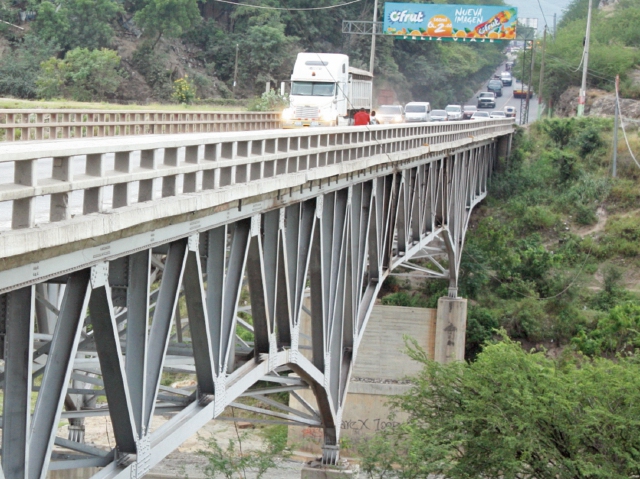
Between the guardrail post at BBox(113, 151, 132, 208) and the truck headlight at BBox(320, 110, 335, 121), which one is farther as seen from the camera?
the truck headlight at BBox(320, 110, 335, 121)

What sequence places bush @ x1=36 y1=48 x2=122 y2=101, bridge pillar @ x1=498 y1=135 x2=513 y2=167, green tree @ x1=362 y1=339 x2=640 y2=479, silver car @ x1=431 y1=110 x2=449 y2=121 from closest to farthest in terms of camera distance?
green tree @ x1=362 y1=339 x2=640 y2=479
bridge pillar @ x1=498 y1=135 x2=513 y2=167
bush @ x1=36 y1=48 x2=122 y2=101
silver car @ x1=431 y1=110 x2=449 y2=121

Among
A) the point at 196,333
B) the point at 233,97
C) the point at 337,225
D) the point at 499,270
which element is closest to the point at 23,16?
the point at 233,97

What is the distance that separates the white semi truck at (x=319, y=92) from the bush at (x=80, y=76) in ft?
65.6

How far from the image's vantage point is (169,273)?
32.4 feet

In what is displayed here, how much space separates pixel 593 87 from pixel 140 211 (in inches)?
3162

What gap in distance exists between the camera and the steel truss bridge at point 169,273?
730 centimetres

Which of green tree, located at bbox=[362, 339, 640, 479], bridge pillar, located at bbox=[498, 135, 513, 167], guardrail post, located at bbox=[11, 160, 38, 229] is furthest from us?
bridge pillar, located at bbox=[498, 135, 513, 167]

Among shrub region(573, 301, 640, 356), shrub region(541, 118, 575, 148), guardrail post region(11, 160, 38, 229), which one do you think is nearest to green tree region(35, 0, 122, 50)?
shrub region(541, 118, 575, 148)

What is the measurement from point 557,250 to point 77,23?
36135 millimetres

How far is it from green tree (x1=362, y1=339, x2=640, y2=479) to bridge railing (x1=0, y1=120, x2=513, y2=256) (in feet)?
16.2

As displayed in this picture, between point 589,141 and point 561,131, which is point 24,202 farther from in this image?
point 561,131

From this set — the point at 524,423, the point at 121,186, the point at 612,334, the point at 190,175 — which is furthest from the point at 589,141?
the point at 121,186

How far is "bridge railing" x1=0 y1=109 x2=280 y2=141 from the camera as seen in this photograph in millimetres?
23714

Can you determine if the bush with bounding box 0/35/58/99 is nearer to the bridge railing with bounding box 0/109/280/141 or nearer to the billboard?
the billboard
